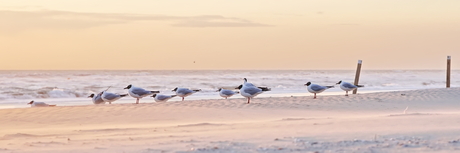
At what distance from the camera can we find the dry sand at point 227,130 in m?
6.15

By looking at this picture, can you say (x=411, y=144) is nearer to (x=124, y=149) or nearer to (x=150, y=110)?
(x=124, y=149)

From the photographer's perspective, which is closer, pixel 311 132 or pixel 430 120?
pixel 311 132

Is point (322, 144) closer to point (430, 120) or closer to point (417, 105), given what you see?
point (430, 120)

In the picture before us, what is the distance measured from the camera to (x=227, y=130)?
26.9 feet

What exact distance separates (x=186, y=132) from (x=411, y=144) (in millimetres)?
3380

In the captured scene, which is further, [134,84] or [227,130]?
[134,84]

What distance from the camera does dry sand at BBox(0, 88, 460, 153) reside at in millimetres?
6152

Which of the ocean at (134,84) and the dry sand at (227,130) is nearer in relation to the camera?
the dry sand at (227,130)

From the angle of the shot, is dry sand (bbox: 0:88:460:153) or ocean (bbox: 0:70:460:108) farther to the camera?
ocean (bbox: 0:70:460:108)

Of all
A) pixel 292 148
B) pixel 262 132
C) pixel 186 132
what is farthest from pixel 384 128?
pixel 186 132

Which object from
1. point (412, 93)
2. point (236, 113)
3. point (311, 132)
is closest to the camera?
point (311, 132)

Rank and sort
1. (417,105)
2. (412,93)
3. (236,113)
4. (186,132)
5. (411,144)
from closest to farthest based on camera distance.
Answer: (411,144), (186,132), (236,113), (417,105), (412,93)

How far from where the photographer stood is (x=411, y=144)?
594 centimetres

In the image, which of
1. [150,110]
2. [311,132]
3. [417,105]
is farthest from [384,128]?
[417,105]
